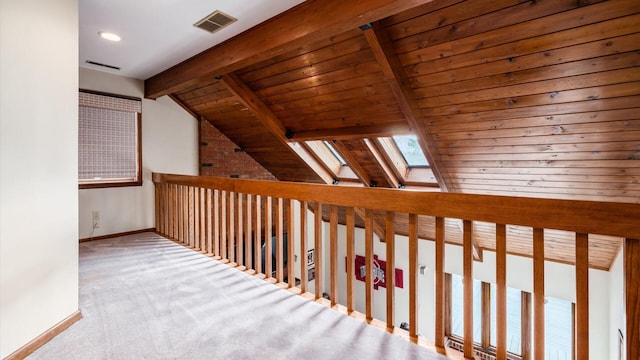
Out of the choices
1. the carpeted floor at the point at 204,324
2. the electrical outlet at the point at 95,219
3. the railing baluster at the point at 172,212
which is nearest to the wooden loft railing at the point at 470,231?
the carpeted floor at the point at 204,324

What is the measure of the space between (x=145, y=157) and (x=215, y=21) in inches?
95.5

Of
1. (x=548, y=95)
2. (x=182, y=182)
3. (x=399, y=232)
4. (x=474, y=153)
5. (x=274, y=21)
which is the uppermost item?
(x=274, y=21)

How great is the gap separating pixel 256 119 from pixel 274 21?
6.34 ft

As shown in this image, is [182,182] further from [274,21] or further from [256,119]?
[274,21]

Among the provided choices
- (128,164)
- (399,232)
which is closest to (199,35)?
(128,164)

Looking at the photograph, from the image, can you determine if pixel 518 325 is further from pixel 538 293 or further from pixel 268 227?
pixel 268 227

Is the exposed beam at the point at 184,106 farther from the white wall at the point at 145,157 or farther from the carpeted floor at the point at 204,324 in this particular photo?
the carpeted floor at the point at 204,324

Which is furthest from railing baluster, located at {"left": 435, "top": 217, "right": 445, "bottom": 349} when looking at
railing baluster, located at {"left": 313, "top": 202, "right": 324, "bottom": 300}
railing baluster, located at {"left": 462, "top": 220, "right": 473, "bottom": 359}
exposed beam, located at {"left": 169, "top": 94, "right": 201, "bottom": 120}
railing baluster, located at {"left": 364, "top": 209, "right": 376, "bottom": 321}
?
exposed beam, located at {"left": 169, "top": 94, "right": 201, "bottom": 120}

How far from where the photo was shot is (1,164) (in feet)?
4.54

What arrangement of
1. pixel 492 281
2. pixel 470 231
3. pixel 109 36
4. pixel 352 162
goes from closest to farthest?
pixel 470 231 < pixel 109 36 < pixel 352 162 < pixel 492 281

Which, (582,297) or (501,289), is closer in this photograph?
(582,297)

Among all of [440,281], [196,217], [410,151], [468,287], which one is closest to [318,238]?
[440,281]

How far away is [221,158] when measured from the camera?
16.2 ft

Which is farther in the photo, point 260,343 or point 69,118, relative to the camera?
point 69,118
